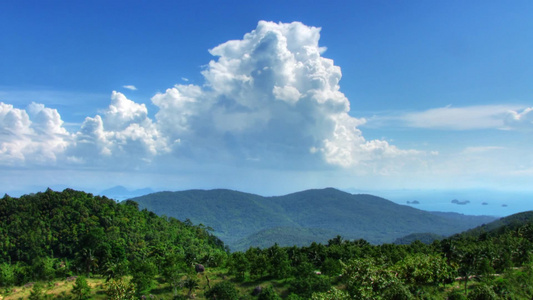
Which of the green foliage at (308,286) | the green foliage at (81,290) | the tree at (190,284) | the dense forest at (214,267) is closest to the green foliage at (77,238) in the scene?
the dense forest at (214,267)

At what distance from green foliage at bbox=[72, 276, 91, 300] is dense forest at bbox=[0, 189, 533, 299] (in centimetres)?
19

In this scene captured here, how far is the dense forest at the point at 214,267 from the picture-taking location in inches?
2192

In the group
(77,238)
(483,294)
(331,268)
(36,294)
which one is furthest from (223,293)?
(77,238)

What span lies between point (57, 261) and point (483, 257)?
111 m

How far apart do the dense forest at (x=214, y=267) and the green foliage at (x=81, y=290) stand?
0.61 feet

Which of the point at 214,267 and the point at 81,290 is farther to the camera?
the point at 214,267

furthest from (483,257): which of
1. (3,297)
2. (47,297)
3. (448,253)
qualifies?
(3,297)

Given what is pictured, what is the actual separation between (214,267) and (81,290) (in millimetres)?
33728

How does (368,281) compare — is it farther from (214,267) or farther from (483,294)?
(214,267)

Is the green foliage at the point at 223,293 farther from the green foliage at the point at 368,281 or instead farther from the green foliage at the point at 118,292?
the green foliage at the point at 368,281

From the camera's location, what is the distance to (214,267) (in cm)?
9125

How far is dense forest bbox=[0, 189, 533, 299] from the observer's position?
183 ft

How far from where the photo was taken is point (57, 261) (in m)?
100

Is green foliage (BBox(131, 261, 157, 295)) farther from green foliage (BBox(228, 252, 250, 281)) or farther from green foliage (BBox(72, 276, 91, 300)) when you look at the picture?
green foliage (BBox(228, 252, 250, 281))
